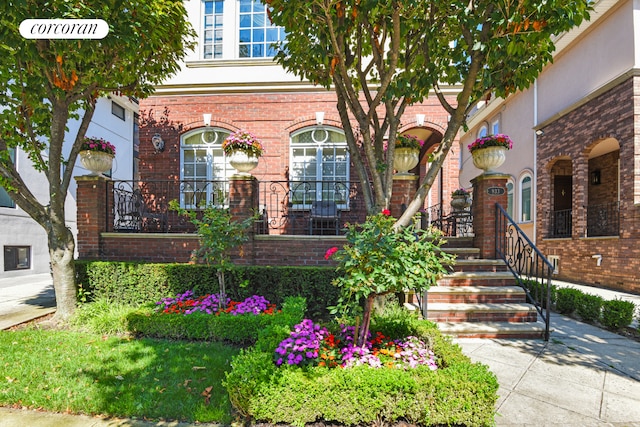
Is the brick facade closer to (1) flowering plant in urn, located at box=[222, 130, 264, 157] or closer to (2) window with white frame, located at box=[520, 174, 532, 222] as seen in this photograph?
(2) window with white frame, located at box=[520, 174, 532, 222]

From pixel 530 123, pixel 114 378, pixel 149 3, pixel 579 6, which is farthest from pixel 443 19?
pixel 530 123

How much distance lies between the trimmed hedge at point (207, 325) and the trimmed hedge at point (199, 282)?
0.71 metres

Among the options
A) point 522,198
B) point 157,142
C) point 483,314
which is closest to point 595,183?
point 522,198

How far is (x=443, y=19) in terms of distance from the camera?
4.31 metres

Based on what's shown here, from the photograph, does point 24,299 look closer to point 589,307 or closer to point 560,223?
point 589,307

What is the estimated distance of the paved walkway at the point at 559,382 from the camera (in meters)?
2.67

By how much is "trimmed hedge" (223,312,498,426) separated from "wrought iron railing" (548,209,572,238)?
34.4 ft

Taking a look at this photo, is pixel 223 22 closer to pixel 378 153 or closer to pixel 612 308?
pixel 378 153

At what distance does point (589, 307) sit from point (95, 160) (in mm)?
9726

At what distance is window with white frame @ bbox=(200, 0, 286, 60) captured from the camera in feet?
28.5

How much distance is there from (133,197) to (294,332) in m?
6.25

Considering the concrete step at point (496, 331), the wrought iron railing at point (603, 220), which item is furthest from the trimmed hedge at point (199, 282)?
the wrought iron railing at point (603, 220)

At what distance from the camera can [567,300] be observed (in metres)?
5.97

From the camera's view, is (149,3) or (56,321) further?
(56,321)
